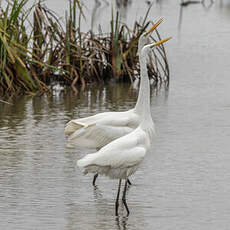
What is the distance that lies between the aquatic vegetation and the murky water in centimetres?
34

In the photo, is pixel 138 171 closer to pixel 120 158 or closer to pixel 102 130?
pixel 102 130

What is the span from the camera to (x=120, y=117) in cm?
799

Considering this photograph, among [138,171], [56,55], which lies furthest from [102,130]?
[56,55]

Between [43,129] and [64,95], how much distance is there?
2.83 metres

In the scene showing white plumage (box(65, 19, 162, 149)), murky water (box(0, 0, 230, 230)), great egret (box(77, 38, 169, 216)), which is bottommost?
murky water (box(0, 0, 230, 230))

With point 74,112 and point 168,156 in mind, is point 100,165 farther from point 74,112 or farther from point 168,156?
point 74,112

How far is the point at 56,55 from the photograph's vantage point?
1318cm

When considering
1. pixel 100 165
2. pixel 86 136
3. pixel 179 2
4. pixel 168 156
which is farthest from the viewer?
pixel 179 2

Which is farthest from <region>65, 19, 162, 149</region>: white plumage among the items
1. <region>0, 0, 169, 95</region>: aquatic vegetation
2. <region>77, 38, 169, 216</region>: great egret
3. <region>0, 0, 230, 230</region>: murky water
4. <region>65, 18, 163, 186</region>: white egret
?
<region>0, 0, 169, 95</region>: aquatic vegetation

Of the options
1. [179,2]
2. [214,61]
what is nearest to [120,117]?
[214,61]

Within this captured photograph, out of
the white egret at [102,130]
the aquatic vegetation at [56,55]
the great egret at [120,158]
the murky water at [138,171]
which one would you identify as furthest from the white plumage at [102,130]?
the aquatic vegetation at [56,55]

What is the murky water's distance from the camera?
21.3ft

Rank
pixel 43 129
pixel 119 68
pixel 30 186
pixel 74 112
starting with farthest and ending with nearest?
pixel 119 68 → pixel 74 112 → pixel 43 129 → pixel 30 186

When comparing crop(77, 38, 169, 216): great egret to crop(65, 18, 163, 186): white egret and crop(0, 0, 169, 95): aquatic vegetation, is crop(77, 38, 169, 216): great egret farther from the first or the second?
crop(0, 0, 169, 95): aquatic vegetation
